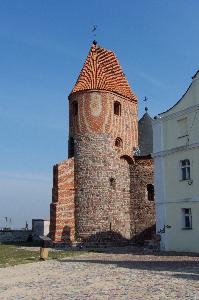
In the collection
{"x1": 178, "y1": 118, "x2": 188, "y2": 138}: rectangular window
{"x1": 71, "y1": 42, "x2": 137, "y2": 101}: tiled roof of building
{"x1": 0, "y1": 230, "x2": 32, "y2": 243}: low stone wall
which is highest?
{"x1": 71, "y1": 42, "x2": 137, "y2": 101}: tiled roof of building

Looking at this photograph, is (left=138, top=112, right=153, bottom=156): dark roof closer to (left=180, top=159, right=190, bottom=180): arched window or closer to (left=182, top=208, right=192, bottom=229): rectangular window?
(left=180, top=159, right=190, bottom=180): arched window

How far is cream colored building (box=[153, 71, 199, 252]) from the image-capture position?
20594 millimetres

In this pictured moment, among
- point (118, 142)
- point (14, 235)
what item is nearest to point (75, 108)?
point (118, 142)

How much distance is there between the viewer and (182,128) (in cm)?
2192

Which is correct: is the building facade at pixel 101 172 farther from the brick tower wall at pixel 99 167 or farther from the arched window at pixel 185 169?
the arched window at pixel 185 169

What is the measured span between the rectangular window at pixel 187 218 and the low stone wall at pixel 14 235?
767 inches

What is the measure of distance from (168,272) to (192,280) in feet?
5.69

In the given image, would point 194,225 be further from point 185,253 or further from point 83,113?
point 83,113

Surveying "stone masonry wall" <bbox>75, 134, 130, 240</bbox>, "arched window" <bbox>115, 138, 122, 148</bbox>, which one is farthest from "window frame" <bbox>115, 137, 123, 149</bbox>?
"stone masonry wall" <bbox>75, 134, 130, 240</bbox>

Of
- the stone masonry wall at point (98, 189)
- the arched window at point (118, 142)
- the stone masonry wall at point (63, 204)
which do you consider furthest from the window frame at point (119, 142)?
the stone masonry wall at point (63, 204)

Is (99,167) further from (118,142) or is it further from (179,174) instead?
(179,174)

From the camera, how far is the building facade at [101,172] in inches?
1055

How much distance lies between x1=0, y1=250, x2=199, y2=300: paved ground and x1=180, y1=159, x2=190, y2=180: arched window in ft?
22.5

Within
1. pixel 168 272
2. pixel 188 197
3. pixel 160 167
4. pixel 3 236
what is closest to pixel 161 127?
pixel 160 167
